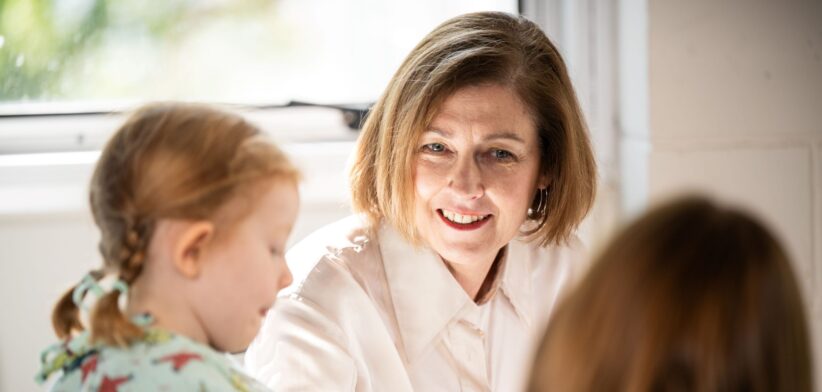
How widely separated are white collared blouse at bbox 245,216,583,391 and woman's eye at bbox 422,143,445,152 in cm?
15

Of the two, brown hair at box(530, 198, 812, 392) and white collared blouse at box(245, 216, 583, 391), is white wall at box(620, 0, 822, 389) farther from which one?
brown hair at box(530, 198, 812, 392)

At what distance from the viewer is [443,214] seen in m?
1.63

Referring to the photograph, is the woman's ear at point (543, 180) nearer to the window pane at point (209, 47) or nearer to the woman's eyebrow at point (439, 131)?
the woman's eyebrow at point (439, 131)

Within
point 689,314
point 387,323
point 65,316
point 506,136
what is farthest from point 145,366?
point 506,136

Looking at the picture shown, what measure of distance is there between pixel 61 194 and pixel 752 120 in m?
1.45

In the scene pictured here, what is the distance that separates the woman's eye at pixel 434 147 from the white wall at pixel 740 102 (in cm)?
67

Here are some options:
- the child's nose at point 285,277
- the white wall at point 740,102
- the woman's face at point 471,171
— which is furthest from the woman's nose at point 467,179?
the white wall at point 740,102

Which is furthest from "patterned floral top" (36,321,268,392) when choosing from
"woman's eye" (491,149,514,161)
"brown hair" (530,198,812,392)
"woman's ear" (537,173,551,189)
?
"woman's ear" (537,173,551,189)

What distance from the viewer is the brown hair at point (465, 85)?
1.60 m

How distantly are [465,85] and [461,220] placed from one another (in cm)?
21

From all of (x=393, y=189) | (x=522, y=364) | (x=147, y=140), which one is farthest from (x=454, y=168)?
(x=147, y=140)

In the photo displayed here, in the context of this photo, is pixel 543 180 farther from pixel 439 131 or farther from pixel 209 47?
pixel 209 47

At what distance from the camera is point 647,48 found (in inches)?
83.3

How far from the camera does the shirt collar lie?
163 cm
